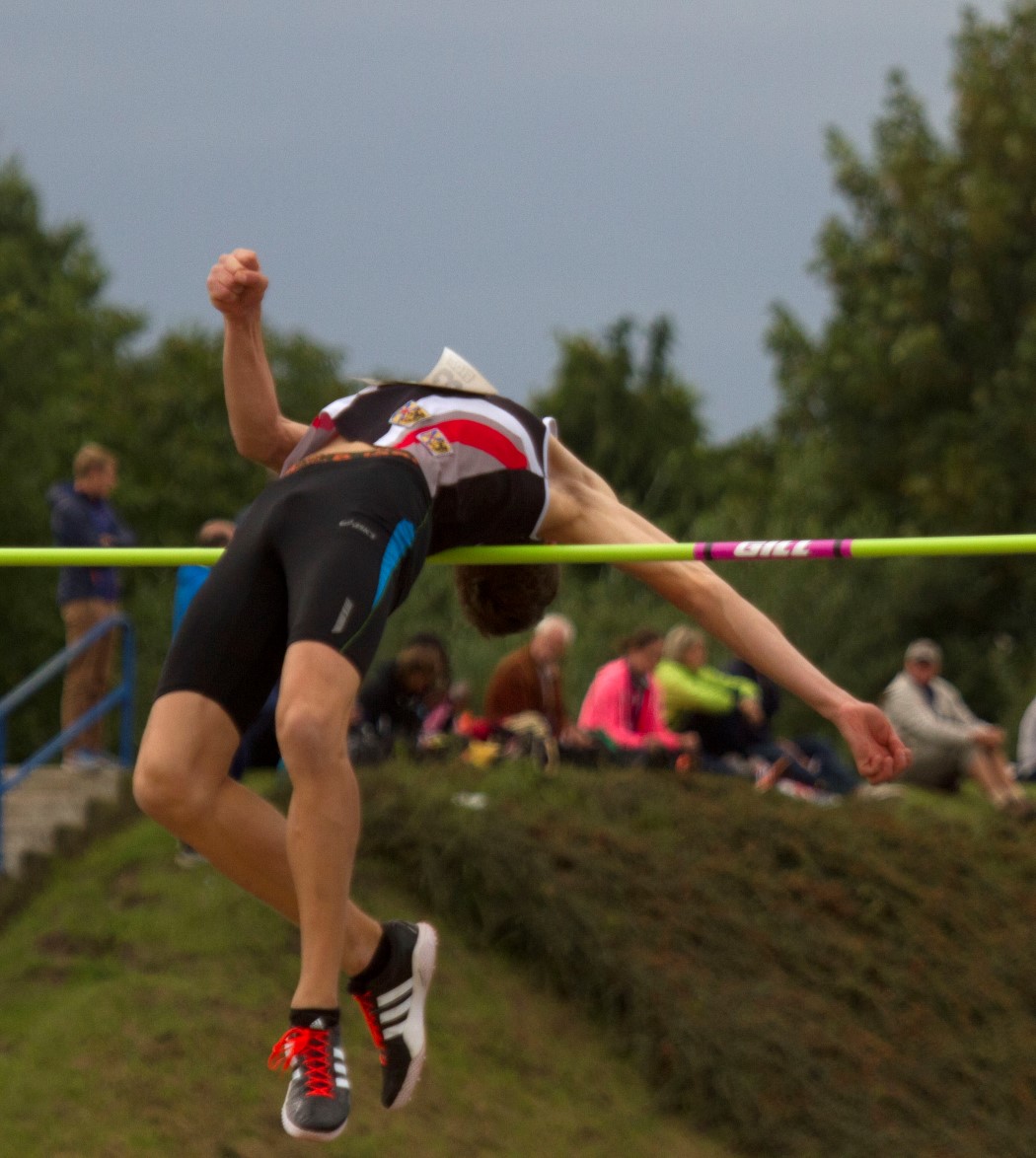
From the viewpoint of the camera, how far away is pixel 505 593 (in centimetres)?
474

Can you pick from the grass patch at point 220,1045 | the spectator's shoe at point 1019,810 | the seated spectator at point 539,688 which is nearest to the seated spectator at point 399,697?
the seated spectator at point 539,688

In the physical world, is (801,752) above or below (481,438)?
below

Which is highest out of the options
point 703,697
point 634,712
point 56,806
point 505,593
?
point 505,593

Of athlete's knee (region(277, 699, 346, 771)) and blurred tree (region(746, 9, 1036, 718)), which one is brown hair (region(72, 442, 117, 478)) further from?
blurred tree (region(746, 9, 1036, 718))

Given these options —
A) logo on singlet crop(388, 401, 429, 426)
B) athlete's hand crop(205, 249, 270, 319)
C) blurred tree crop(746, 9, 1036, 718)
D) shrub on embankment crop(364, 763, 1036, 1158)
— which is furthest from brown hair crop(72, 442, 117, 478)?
blurred tree crop(746, 9, 1036, 718)

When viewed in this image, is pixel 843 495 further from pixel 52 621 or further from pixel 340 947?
pixel 340 947

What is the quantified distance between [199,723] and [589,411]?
34.3 metres

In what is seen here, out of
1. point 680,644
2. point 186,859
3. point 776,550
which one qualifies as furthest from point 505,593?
point 680,644

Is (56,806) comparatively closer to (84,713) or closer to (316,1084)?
(84,713)

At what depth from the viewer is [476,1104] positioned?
336 inches

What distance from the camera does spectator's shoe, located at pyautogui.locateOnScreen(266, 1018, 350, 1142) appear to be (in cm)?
371

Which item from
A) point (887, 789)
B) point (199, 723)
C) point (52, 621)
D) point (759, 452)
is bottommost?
point (52, 621)

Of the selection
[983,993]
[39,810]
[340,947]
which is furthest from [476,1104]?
[340,947]

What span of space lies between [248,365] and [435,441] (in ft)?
1.82
